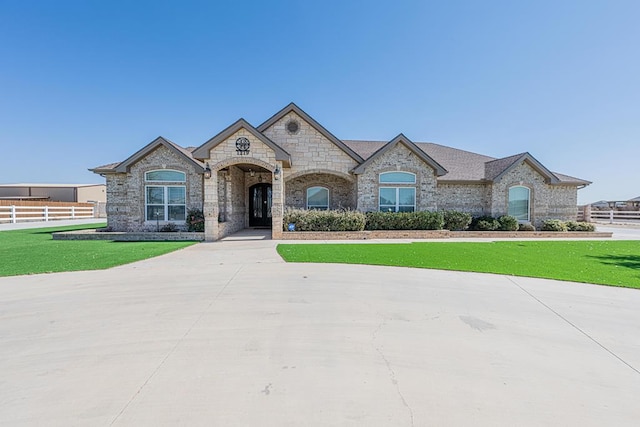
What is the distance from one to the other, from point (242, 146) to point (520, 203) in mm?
16494

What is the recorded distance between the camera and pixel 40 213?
27.6m

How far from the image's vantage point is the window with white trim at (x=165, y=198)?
16.1 meters

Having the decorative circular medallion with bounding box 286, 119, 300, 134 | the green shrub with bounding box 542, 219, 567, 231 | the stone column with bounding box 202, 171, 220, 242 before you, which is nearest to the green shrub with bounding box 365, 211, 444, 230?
the decorative circular medallion with bounding box 286, 119, 300, 134

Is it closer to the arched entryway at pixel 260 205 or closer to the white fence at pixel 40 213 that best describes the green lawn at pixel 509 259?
the arched entryway at pixel 260 205

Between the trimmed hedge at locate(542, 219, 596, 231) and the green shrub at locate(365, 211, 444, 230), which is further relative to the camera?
the trimmed hedge at locate(542, 219, 596, 231)

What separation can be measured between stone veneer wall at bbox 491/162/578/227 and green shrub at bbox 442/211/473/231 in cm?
278

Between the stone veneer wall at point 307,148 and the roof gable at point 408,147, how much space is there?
95 centimetres

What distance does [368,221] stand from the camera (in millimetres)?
15969

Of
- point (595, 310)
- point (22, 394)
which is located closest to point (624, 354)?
point (595, 310)

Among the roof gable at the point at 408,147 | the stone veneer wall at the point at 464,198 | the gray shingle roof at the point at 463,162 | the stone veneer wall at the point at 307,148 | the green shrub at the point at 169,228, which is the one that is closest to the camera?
the green shrub at the point at 169,228

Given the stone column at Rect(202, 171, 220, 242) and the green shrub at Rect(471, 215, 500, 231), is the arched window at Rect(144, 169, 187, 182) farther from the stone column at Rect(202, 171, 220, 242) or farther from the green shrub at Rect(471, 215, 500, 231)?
the green shrub at Rect(471, 215, 500, 231)

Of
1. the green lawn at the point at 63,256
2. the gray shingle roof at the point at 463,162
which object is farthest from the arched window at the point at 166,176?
the gray shingle roof at the point at 463,162

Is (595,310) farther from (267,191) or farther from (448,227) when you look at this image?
(267,191)

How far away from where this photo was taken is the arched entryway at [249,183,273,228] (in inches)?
811
